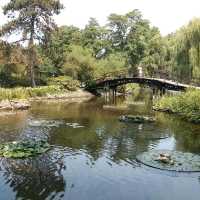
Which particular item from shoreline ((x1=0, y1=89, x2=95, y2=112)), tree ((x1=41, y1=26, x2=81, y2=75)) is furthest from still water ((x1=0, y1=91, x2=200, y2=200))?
tree ((x1=41, y1=26, x2=81, y2=75))

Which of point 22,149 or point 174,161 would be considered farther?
point 22,149

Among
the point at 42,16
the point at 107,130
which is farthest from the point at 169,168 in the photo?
the point at 42,16

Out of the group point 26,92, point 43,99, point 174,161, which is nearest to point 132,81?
point 43,99

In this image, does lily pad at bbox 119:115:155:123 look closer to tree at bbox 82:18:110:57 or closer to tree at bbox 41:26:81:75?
tree at bbox 41:26:81:75

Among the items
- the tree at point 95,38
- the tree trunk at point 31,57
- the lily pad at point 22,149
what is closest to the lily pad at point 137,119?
the lily pad at point 22,149

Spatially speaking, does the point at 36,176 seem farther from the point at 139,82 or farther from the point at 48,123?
the point at 139,82

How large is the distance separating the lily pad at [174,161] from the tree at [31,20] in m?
41.0

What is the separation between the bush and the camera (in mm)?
64312

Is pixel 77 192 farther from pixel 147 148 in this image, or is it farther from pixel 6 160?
pixel 147 148

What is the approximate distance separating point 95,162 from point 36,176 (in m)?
3.78

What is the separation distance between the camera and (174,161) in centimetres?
2219

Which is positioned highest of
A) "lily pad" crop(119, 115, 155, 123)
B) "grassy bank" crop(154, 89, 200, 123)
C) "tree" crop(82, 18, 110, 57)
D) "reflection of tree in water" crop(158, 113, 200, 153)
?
"tree" crop(82, 18, 110, 57)

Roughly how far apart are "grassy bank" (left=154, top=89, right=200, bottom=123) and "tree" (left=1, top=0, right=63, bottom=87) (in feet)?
82.7

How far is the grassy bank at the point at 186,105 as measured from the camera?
36.2 m
